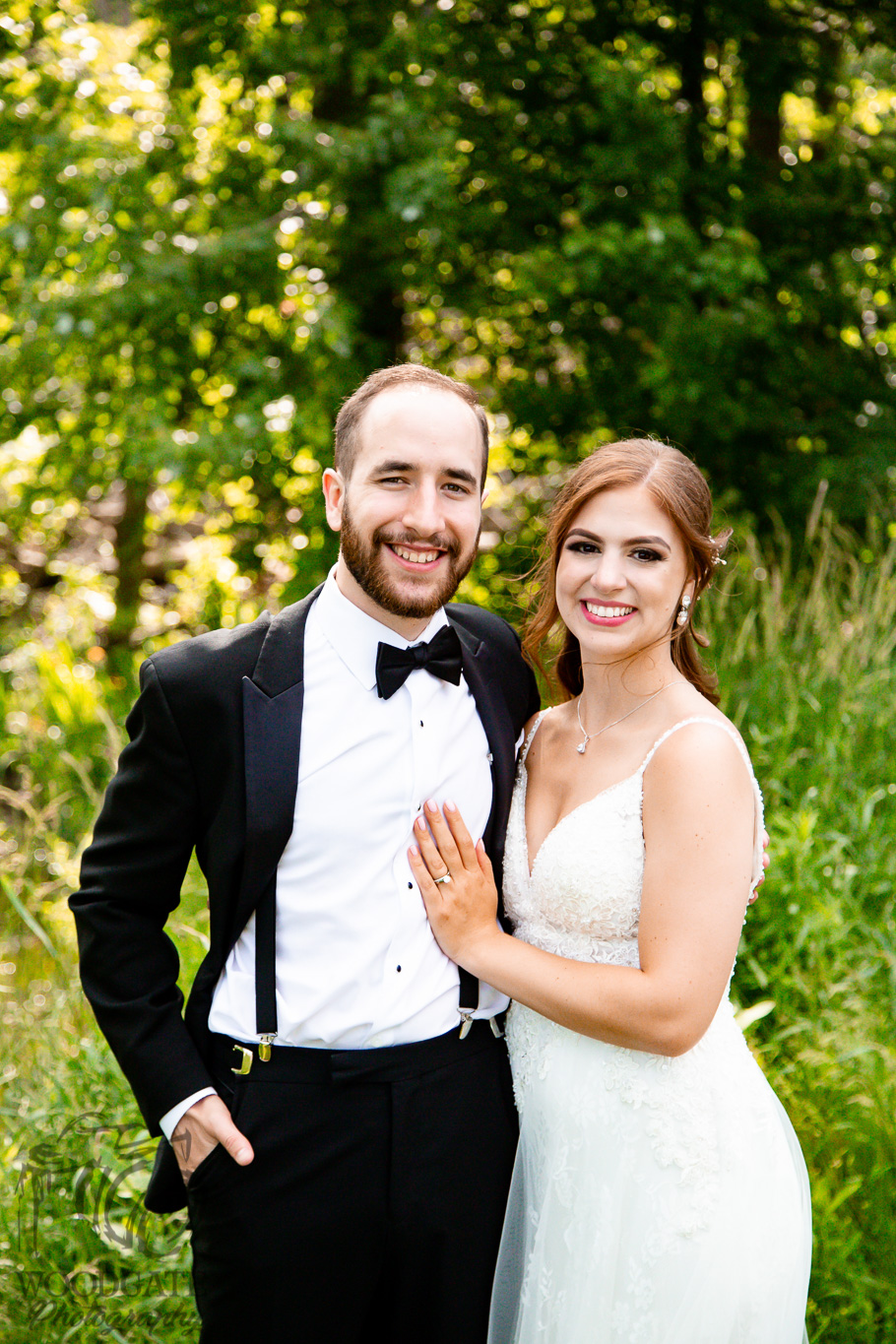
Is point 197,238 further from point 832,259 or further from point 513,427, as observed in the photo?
point 832,259

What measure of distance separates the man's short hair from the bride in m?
0.31

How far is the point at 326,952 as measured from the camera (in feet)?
7.04

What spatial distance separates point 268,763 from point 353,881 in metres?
0.28

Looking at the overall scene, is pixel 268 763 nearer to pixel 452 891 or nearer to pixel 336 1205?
pixel 452 891

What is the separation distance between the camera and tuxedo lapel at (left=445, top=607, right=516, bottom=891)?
2.43 meters

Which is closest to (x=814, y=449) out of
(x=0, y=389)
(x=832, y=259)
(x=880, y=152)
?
(x=832, y=259)

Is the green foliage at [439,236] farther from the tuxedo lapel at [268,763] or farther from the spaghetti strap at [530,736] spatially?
the tuxedo lapel at [268,763]

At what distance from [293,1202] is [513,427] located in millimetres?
4737

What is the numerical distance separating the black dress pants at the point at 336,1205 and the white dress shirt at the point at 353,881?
8 cm

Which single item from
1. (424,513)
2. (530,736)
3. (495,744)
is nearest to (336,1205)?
(495,744)

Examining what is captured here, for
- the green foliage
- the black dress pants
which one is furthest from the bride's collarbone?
the green foliage

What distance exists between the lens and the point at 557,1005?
217 centimetres

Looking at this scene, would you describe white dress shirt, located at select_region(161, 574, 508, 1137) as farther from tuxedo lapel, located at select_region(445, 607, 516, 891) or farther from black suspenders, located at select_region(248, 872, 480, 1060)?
tuxedo lapel, located at select_region(445, 607, 516, 891)

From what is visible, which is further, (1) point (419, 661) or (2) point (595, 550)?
(2) point (595, 550)
